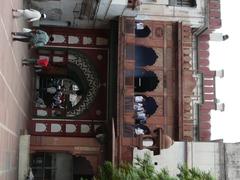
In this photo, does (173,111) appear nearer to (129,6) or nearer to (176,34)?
(176,34)

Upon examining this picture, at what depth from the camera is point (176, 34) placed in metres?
17.3

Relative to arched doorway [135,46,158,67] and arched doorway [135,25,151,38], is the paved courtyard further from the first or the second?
arched doorway [135,25,151,38]

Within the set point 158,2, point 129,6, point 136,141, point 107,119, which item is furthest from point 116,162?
point 158,2

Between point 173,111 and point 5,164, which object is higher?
point 173,111

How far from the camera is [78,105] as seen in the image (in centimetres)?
1756

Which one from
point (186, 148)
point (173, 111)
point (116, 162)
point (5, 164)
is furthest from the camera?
point (173, 111)

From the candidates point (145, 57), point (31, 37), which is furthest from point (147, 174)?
point (145, 57)

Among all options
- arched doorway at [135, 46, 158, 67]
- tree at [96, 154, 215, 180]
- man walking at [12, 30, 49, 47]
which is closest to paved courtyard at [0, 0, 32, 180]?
man walking at [12, 30, 49, 47]

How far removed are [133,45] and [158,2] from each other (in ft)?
7.60

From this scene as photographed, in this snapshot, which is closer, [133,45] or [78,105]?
[133,45]

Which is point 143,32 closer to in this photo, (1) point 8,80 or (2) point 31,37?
(2) point 31,37

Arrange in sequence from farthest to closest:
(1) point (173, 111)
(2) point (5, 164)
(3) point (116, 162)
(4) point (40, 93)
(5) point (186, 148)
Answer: (4) point (40, 93)
(1) point (173, 111)
(5) point (186, 148)
(3) point (116, 162)
(2) point (5, 164)

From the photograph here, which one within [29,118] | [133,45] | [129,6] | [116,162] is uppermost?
[129,6]

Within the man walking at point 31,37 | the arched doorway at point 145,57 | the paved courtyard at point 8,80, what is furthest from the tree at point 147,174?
the arched doorway at point 145,57
